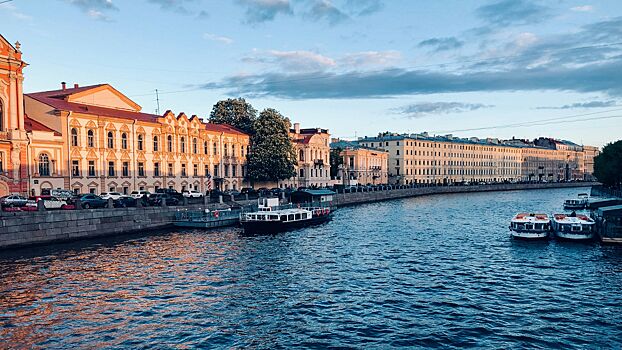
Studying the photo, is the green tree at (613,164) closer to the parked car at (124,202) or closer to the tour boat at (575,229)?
the tour boat at (575,229)

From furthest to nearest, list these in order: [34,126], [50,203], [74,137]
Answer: [74,137]
[34,126]
[50,203]

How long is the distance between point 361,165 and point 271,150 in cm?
4812

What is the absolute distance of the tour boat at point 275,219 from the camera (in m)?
48.6

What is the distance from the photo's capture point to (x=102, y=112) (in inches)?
2430

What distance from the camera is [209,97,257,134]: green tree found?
99562mm

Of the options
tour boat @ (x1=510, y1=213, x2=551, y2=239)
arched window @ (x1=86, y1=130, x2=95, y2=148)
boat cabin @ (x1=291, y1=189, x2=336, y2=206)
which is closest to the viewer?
tour boat @ (x1=510, y1=213, x2=551, y2=239)

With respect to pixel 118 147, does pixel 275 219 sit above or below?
below

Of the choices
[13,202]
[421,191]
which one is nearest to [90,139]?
[13,202]

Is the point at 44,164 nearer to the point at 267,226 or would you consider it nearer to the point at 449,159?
the point at 267,226

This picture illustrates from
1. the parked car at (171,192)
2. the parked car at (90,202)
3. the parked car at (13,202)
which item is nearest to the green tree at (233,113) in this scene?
the parked car at (171,192)

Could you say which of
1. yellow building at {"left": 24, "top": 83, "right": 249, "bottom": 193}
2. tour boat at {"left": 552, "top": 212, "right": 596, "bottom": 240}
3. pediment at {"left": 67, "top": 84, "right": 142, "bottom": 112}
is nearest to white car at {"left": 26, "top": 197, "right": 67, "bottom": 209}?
yellow building at {"left": 24, "top": 83, "right": 249, "bottom": 193}

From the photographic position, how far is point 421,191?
123 meters

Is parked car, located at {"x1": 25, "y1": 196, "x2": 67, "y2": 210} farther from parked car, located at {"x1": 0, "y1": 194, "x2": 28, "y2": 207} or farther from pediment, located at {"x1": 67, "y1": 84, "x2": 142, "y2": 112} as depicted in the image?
pediment, located at {"x1": 67, "y1": 84, "x2": 142, "y2": 112}

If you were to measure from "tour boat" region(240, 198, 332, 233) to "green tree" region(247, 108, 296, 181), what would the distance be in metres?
26.1
